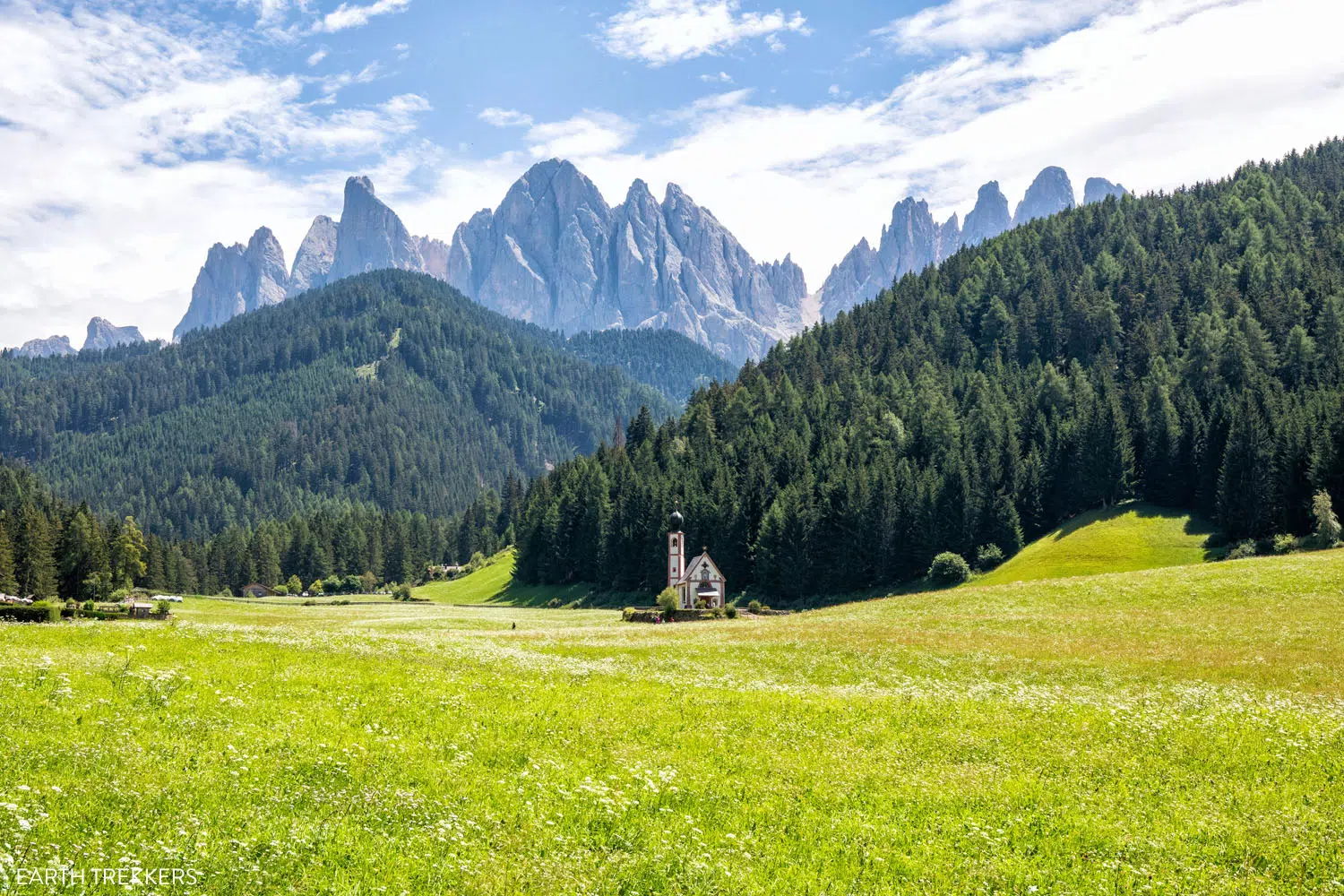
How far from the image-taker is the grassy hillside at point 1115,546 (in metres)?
88.5

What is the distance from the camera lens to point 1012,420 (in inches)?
4857

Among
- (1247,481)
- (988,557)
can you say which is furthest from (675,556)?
(1247,481)

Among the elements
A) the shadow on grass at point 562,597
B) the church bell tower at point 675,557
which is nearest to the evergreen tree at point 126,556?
the shadow on grass at point 562,597

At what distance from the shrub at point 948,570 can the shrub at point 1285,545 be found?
1122 inches

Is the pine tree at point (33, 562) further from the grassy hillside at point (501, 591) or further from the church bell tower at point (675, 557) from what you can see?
the church bell tower at point (675, 557)

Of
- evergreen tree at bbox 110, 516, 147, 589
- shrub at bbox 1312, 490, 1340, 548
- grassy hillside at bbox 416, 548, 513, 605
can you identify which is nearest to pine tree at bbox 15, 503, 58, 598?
evergreen tree at bbox 110, 516, 147, 589

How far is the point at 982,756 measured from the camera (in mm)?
20906

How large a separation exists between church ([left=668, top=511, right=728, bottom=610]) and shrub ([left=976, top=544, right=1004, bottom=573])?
30.6 m

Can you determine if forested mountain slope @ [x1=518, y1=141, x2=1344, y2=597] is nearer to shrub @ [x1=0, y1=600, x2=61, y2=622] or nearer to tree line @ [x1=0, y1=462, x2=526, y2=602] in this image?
tree line @ [x1=0, y1=462, x2=526, y2=602]

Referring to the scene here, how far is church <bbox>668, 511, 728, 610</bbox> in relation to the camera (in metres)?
95.7

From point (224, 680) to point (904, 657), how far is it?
2725 cm

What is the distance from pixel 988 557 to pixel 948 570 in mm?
8771

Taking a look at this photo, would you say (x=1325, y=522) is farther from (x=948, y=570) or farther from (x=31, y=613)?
(x=31, y=613)

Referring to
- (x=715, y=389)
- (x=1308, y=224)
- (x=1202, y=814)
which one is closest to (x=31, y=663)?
(x=1202, y=814)
